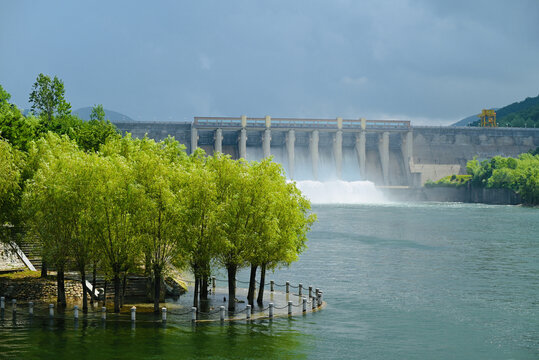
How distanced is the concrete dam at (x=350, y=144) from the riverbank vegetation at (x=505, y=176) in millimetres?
6581

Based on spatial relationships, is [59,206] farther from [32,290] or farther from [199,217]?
[199,217]

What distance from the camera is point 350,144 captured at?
18262 cm

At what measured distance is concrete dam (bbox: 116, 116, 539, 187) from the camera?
554 ft

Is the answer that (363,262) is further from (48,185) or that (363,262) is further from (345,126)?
(345,126)

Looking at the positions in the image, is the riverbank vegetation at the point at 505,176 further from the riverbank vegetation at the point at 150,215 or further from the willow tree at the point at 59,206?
the willow tree at the point at 59,206

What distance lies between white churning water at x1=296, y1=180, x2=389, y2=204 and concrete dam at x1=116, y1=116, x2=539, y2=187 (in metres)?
3.28

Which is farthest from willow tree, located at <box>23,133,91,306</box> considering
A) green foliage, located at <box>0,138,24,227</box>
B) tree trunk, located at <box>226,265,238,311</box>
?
tree trunk, located at <box>226,265,238,311</box>

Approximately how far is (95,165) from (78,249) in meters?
5.02

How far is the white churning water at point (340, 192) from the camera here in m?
169

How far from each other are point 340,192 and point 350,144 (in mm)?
19101

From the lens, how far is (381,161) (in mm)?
177000

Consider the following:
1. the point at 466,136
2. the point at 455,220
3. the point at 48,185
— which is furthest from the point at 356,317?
the point at 466,136

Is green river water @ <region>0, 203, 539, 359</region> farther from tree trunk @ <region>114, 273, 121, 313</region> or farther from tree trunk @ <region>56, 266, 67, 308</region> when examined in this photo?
tree trunk @ <region>56, 266, 67, 308</region>

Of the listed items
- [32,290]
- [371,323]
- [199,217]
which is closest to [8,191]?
[32,290]
